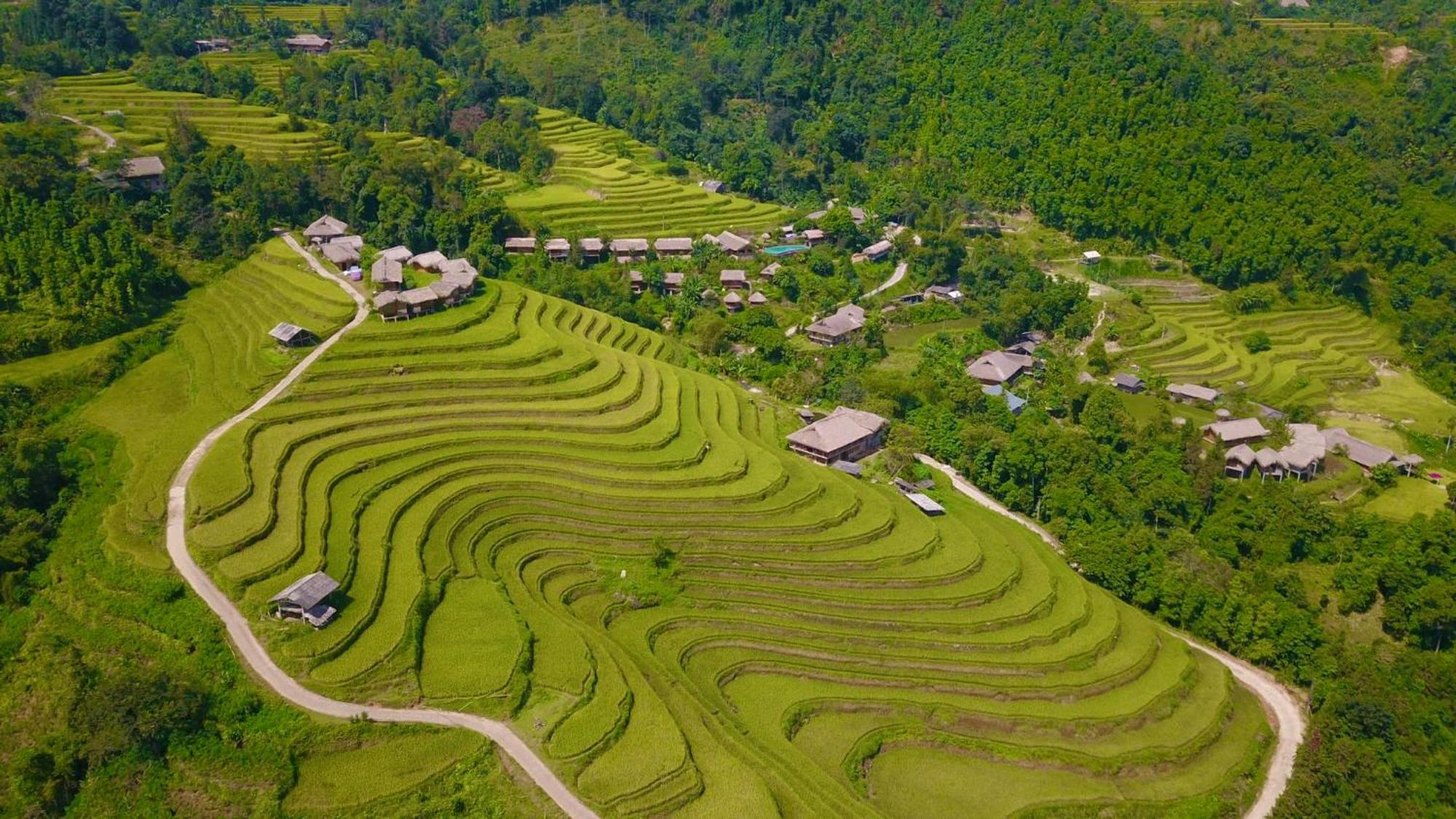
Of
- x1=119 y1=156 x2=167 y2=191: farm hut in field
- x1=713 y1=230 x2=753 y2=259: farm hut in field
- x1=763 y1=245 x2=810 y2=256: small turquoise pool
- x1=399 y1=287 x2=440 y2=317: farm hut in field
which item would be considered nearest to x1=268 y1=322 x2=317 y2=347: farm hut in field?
x1=399 y1=287 x2=440 y2=317: farm hut in field

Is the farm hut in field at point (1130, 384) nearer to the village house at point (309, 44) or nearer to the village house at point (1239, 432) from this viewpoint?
the village house at point (1239, 432)

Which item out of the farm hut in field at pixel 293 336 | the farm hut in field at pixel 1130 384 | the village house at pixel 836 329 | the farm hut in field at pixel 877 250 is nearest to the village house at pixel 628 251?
the village house at pixel 836 329

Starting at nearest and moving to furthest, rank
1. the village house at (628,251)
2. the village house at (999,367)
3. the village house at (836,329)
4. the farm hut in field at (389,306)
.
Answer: the farm hut in field at (389,306) < the village house at (999,367) < the village house at (836,329) < the village house at (628,251)

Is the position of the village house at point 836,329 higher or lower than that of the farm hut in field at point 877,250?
lower

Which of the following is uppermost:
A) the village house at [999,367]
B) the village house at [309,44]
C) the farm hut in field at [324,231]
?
the village house at [309,44]

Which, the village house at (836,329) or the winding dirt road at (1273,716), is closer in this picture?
the winding dirt road at (1273,716)

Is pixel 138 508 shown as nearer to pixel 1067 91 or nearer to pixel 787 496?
pixel 787 496

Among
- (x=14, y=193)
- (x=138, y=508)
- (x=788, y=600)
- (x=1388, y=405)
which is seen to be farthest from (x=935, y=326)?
(x=14, y=193)

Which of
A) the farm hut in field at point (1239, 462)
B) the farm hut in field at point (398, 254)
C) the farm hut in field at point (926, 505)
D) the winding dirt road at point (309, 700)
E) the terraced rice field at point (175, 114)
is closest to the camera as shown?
the winding dirt road at point (309, 700)
